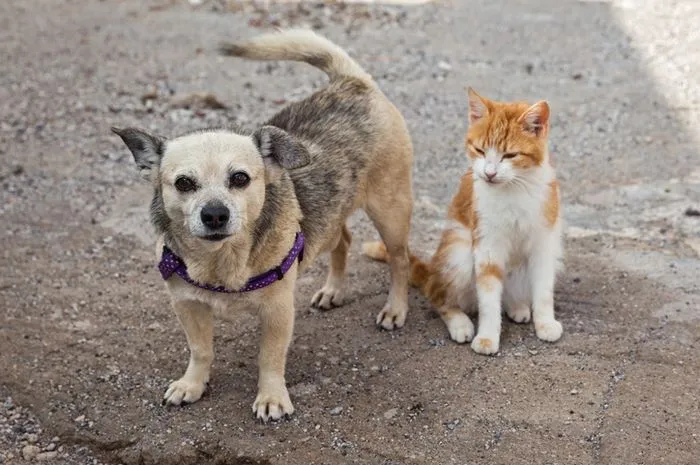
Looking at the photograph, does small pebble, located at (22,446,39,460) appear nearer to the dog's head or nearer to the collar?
the collar

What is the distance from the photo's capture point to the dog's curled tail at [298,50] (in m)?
4.47

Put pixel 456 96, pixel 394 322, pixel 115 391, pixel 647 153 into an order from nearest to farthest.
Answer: pixel 115 391 < pixel 394 322 < pixel 647 153 < pixel 456 96

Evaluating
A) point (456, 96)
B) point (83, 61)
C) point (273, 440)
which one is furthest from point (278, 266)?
point (83, 61)

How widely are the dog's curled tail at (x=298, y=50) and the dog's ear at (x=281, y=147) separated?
886 mm

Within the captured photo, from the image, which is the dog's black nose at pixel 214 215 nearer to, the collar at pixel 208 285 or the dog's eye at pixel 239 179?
the dog's eye at pixel 239 179

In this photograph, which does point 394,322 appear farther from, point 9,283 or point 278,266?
point 9,283

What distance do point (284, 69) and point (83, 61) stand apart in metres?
2.22

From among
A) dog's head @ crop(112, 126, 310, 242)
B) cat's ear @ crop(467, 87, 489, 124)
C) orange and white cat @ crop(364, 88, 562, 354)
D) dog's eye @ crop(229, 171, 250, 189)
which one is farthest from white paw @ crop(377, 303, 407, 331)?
dog's eye @ crop(229, 171, 250, 189)

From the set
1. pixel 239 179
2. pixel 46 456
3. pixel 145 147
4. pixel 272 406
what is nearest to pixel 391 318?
pixel 272 406

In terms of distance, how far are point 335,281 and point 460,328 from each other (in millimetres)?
812

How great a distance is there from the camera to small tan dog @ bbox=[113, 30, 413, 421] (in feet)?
11.7

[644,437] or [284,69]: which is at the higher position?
A: [644,437]

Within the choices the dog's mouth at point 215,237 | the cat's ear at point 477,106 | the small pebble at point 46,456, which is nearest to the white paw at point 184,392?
the small pebble at point 46,456

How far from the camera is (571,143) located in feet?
22.6
